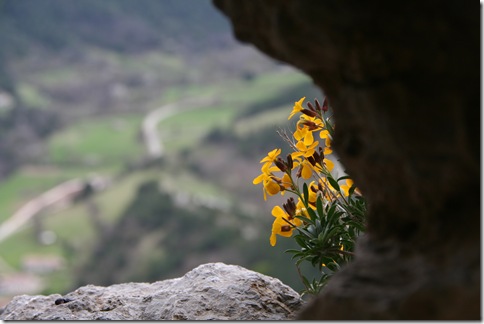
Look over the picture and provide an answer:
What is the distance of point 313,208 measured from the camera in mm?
2424

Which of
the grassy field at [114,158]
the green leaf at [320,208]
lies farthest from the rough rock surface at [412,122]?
the grassy field at [114,158]

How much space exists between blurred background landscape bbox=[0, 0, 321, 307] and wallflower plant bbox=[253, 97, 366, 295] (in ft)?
36.2

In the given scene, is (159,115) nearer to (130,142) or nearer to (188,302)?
(130,142)

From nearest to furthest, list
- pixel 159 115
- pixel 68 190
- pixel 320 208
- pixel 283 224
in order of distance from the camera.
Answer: pixel 320 208, pixel 283 224, pixel 68 190, pixel 159 115

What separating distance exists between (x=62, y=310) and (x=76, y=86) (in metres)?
47.7

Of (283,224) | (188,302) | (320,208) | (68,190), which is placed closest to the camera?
(320,208)

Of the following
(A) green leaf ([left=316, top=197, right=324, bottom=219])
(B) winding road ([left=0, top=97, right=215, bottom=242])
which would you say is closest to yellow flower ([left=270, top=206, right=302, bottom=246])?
(A) green leaf ([left=316, top=197, right=324, bottom=219])

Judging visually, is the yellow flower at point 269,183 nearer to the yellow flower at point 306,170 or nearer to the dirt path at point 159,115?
the yellow flower at point 306,170

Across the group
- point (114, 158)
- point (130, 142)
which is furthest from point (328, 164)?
point (130, 142)

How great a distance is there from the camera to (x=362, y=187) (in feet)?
4.94

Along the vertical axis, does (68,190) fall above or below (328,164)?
above

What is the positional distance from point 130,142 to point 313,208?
1628 inches

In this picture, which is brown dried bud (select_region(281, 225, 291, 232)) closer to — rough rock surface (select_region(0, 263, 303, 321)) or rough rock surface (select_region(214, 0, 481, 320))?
rough rock surface (select_region(0, 263, 303, 321))

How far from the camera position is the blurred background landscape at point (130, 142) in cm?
2712
